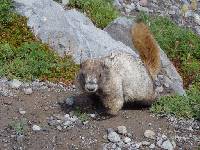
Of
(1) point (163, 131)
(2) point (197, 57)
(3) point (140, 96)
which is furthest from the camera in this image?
(2) point (197, 57)

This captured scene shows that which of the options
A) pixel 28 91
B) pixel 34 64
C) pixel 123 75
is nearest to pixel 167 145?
pixel 123 75

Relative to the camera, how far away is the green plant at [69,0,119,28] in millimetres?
13062

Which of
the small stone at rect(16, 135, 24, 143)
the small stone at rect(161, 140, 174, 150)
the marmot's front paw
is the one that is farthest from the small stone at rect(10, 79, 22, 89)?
the small stone at rect(161, 140, 174, 150)

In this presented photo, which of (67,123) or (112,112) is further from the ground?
(112,112)

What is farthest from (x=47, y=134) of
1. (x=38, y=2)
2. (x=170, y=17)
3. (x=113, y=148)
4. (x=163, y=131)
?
(x=170, y=17)

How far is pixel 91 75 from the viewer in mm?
8508

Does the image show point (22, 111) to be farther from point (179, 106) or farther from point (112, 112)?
point (179, 106)

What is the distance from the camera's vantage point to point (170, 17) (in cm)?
1574

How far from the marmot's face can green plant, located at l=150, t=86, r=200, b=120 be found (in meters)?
1.28

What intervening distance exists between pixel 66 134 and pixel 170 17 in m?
8.01

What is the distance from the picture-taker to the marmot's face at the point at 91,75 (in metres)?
8.40

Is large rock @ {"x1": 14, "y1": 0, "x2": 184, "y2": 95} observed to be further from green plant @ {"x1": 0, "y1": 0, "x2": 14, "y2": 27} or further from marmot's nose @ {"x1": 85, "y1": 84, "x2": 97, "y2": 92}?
marmot's nose @ {"x1": 85, "y1": 84, "x2": 97, "y2": 92}

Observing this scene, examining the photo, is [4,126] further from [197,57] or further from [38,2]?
[197,57]

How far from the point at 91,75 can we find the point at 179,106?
1.76 m
